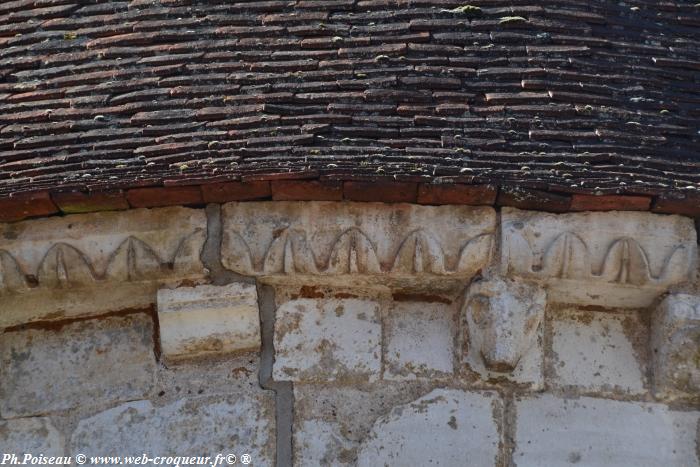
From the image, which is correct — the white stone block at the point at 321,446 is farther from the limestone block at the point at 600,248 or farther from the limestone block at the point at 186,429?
the limestone block at the point at 600,248

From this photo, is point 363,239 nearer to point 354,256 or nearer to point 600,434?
point 354,256

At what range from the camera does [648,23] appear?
4680mm

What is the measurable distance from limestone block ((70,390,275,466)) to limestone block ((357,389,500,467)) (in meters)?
0.35

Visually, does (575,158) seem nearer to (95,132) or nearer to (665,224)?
(665,224)

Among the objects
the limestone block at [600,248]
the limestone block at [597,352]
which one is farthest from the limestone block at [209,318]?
the limestone block at [597,352]

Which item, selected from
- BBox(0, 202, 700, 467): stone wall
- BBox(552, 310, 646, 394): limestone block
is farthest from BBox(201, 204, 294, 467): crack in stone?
BBox(552, 310, 646, 394): limestone block

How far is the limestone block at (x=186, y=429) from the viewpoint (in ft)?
12.4

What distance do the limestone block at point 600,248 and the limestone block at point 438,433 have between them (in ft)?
1.56

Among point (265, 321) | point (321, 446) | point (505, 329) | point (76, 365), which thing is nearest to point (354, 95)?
point (265, 321)

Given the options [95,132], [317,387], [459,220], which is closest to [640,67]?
[459,220]

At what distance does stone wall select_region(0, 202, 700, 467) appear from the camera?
12.4 feet

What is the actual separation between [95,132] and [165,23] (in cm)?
70

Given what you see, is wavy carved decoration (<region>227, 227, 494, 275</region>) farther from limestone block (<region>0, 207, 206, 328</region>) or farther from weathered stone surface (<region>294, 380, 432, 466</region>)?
weathered stone surface (<region>294, 380, 432, 466</region>)

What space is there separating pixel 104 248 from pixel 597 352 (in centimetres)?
173
